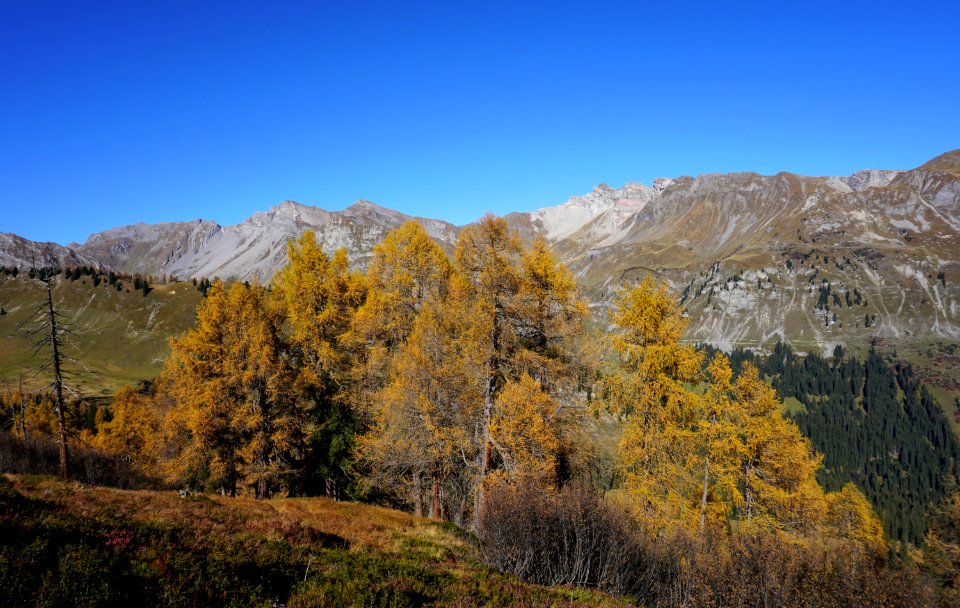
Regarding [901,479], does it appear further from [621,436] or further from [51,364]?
[51,364]

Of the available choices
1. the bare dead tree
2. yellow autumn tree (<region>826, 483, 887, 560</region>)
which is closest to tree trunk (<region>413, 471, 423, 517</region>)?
the bare dead tree

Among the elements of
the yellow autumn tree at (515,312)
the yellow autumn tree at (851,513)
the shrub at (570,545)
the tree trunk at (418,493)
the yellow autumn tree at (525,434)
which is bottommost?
the yellow autumn tree at (851,513)

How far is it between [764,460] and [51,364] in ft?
120

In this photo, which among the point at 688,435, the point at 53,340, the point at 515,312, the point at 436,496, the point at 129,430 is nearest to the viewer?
the point at 688,435

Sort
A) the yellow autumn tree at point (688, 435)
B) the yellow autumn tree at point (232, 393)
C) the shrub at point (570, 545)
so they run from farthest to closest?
the yellow autumn tree at point (232, 393) → the yellow autumn tree at point (688, 435) → the shrub at point (570, 545)

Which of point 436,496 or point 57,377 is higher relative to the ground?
point 57,377

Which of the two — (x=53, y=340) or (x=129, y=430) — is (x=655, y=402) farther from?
(x=129, y=430)

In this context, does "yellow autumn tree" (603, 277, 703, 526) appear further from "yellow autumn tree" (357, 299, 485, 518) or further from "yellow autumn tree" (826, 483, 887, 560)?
"yellow autumn tree" (826, 483, 887, 560)

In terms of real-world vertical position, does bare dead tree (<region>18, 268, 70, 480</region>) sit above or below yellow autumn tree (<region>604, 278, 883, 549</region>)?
above

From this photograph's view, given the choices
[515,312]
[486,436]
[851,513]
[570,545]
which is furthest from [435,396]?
[851,513]

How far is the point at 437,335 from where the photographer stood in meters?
21.9

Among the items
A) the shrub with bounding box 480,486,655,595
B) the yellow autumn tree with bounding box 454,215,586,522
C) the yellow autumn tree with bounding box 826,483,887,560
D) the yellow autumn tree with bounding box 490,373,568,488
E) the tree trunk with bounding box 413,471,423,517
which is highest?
the yellow autumn tree with bounding box 454,215,586,522

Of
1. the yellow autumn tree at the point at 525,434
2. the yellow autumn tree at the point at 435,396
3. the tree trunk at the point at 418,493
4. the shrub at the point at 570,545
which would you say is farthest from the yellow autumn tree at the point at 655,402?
the tree trunk at the point at 418,493

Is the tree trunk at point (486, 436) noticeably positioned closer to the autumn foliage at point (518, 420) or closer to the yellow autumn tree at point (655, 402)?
the autumn foliage at point (518, 420)
